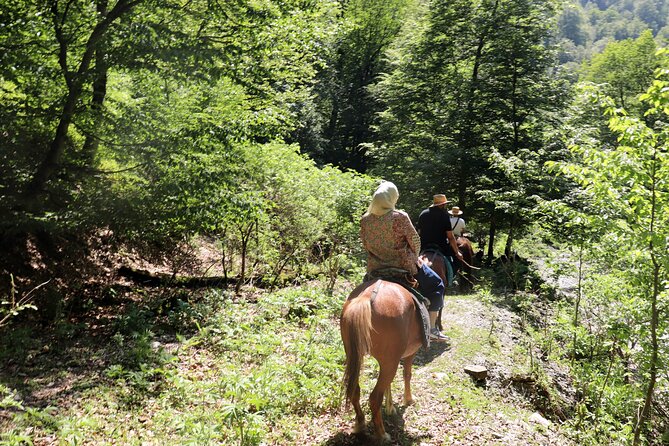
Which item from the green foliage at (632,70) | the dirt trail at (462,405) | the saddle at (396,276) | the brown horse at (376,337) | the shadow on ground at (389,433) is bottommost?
the dirt trail at (462,405)

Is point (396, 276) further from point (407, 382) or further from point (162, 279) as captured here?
point (162, 279)

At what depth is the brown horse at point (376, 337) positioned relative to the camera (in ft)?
13.5

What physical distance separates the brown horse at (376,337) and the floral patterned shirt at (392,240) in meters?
0.58

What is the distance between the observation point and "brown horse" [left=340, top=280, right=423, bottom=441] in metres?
4.12

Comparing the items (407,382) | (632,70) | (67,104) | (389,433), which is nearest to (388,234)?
(407,382)

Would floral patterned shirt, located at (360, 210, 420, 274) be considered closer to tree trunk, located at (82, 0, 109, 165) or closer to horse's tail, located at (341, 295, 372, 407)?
horse's tail, located at (341, 295, 372, 407)

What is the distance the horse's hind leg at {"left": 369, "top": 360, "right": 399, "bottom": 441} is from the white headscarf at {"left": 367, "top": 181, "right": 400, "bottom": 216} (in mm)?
1707

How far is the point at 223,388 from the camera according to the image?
4.91 metres

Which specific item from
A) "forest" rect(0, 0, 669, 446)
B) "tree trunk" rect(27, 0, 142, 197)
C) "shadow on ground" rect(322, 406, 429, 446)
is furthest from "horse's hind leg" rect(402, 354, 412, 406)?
"tree trunk" rect(27, 0, 142, 197)

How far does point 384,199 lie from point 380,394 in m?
2.11

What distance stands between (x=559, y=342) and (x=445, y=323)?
83.7 inches

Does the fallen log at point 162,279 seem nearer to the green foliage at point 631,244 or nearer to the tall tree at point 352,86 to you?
the green foliage at point 631,244

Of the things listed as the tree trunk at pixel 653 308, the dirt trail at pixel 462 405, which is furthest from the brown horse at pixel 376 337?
the tree trunk at pixel 653 308

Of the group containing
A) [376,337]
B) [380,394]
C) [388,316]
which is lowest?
[380,394]
